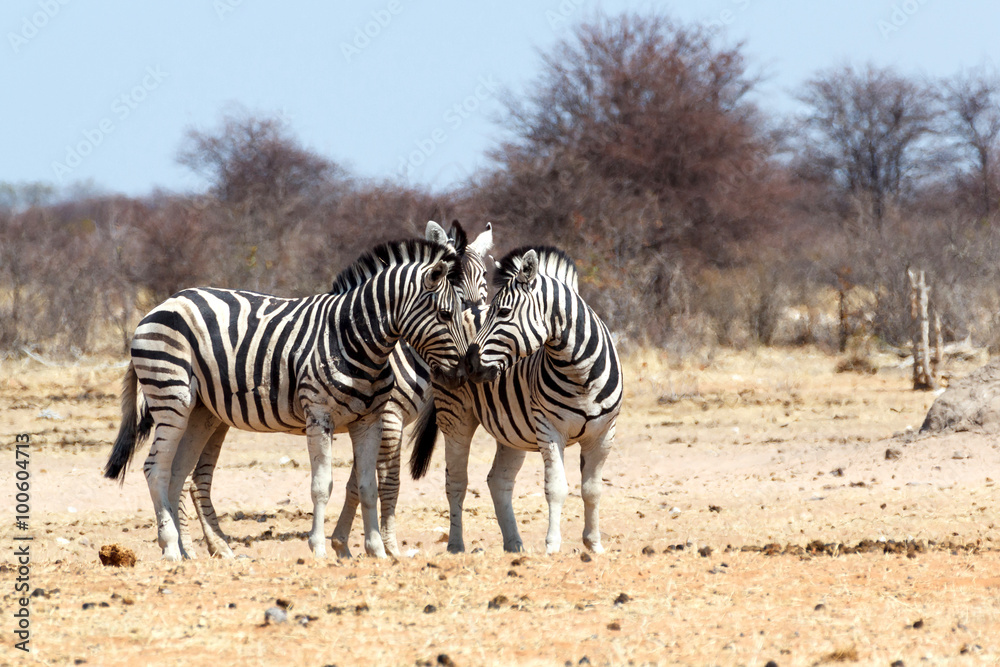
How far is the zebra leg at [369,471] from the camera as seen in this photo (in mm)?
6184

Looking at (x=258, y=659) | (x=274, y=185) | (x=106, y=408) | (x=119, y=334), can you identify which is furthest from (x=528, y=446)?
(x=274, y=185)

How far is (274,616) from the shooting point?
4.40 m

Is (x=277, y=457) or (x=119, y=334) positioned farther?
(x=119, y=334)

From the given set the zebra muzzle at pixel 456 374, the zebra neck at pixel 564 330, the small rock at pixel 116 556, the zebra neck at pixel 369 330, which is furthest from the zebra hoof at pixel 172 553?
the zebra neck at pixel 564 330

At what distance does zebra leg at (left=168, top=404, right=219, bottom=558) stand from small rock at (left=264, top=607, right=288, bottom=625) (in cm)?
244

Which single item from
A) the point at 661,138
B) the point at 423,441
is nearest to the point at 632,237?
the point at 661,138

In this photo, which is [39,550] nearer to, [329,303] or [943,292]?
[329,303]

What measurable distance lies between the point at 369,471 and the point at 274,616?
1.86 metres

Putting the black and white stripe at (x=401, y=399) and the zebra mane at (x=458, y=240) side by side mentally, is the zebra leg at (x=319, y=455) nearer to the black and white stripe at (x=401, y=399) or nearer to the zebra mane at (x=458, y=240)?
the black and white stripe at (x=401, y=399)

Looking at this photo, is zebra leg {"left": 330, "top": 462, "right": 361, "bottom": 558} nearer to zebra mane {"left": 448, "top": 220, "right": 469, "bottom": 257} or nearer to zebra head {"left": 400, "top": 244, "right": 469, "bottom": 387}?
zebra head {"left": 400, "top": 244, "right": 469, "bottom": 387}

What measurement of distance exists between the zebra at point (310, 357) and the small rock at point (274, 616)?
4.93ft

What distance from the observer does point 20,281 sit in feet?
67.8

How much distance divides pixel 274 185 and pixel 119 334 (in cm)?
1540

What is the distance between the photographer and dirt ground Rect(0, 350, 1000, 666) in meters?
4.07
